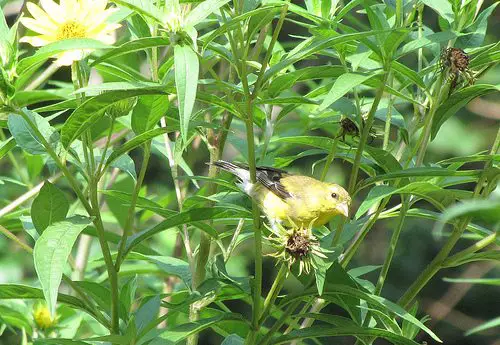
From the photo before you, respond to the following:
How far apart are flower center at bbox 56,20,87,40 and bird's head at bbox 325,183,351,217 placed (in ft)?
1.37

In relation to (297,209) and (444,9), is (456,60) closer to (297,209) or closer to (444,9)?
(444,9)

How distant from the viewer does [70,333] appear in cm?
154

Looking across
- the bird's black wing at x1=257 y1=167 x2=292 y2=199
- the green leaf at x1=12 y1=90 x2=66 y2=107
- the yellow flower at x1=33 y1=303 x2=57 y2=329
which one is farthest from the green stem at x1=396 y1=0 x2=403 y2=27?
the yellow flower at x1=33 y1=303 x2=57 y2=329

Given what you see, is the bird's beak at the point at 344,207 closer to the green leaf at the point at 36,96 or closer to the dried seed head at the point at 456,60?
the dried seed head at the point at 456,60

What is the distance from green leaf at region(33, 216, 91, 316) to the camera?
79 centimetres

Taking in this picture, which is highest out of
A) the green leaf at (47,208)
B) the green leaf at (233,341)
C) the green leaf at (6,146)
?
the green leaf at (6,146)

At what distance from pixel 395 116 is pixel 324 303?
0.27 metres

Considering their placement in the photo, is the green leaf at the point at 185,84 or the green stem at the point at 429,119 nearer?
the green leaf at the point at 185,84

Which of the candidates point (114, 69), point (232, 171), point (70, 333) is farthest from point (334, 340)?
point (114, 69)

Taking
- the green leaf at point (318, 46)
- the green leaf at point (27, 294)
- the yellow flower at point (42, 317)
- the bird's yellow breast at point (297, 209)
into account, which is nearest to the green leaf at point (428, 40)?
the green leaf at point (318, 46)

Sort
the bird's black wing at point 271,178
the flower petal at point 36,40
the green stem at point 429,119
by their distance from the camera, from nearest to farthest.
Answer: the flower petal at point 36,40
the green stem at point 429,119
the bird's black wing at point 271,178

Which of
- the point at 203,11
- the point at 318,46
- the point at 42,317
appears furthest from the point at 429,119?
the point at 42,317

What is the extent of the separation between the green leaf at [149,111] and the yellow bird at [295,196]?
176mm

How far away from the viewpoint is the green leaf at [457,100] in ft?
3.38
